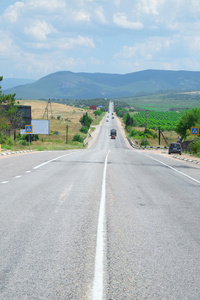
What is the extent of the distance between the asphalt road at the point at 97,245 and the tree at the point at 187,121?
8128cm

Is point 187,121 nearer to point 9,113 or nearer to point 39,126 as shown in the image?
point 39,126

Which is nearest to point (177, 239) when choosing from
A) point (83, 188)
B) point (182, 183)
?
point (83, 188)

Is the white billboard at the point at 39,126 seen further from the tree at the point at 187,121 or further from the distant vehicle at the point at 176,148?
the distant vehicle at the point at 176,148

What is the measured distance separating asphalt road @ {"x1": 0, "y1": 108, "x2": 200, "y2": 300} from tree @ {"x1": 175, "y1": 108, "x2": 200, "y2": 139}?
81278 millimetres

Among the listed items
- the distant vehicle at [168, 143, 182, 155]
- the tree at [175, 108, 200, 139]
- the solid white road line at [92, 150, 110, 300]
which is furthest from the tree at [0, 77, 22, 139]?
the solid white road line at [92, 150, 110, 300]

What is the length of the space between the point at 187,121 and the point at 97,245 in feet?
289

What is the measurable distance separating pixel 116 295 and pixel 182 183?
40.1 feet

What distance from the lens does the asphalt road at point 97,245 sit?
4.77 meters

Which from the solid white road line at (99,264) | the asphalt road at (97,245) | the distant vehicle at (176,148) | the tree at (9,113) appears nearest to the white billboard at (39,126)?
the tree at (9,113)

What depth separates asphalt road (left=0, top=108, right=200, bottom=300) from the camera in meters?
4.77

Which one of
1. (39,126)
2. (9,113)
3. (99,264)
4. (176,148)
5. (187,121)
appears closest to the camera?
(99,264)

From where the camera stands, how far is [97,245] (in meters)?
6.57

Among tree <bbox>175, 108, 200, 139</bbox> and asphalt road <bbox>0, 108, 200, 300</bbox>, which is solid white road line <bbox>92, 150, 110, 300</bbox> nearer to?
asphalt road <bbox>0, 108, 200, 300</bbox>

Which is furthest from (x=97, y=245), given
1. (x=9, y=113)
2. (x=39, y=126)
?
(x=39, y=126)
